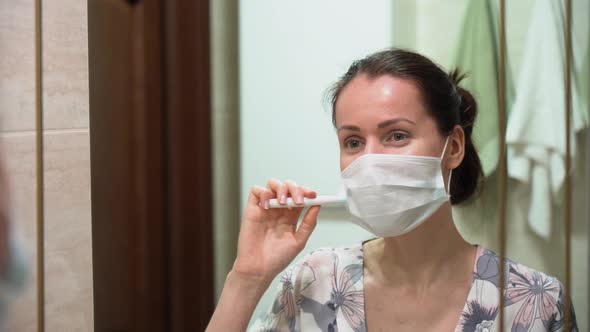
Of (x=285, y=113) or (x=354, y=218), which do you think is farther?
(x=285, y=113)

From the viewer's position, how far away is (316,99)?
102 cm

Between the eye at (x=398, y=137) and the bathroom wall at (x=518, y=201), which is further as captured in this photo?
the eye at (x=398, y=137)

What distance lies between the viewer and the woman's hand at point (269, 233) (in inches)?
34.5

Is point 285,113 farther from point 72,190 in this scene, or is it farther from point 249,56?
point 72,190

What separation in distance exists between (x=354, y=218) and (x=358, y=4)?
0.37m

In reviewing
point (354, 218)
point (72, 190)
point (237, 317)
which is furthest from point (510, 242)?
point (72, 190)

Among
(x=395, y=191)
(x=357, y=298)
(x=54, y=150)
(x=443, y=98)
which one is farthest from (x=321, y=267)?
(x=54, y=150)

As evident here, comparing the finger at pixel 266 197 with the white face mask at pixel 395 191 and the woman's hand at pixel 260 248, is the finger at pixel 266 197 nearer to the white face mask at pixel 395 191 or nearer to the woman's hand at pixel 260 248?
the woman's hand at pixel 260 248

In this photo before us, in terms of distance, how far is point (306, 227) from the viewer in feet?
2.94

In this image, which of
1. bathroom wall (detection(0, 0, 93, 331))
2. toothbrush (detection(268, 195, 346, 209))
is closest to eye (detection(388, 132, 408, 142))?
toothbrush (detection(268, 195, 346, 209))

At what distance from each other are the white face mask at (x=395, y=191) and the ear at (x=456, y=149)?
0.05 meters

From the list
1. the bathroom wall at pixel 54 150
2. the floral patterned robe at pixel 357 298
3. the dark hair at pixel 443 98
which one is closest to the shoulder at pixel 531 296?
the floral patterned robe at pixel 357 298

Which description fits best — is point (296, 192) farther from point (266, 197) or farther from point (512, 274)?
point (512, 274)

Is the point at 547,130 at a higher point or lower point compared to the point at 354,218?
higher
